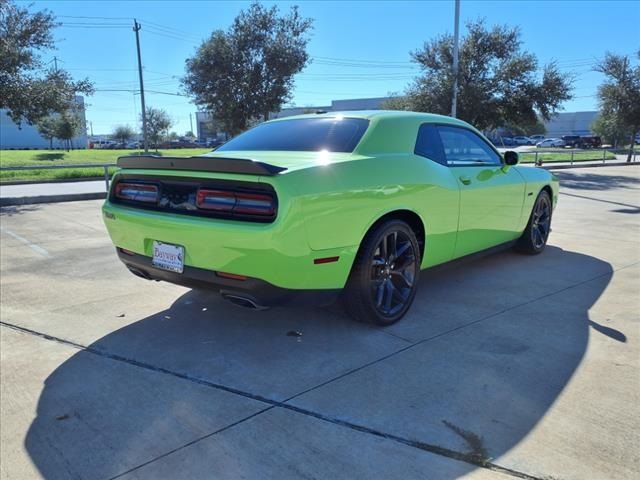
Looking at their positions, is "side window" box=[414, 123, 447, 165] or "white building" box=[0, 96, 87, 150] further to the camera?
A: "white building" box=[0, 96, 87, 150]

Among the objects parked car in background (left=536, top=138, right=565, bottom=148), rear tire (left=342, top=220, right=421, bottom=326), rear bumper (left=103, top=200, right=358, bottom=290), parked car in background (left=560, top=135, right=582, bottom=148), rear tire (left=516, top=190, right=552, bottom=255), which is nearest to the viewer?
rear bumper (left=103, top=200, right=358, bottom=290)

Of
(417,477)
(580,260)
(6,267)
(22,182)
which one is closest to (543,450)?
(417,477)

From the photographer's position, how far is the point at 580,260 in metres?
5.76

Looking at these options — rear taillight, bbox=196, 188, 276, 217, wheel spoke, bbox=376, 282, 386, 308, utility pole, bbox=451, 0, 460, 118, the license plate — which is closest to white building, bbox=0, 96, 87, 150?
utility pole, bbox=451, 0, 460, 118

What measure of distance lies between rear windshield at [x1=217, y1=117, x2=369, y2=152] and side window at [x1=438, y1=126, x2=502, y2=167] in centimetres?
89

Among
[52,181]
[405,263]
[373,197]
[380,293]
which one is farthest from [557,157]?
[373,197]

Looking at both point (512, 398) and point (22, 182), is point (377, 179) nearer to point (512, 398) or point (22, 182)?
point (512, 398)

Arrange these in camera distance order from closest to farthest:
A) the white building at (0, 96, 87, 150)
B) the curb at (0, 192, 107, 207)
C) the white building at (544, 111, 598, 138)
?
1. the curb at (0, 192, 107, 207)
2. the white building at (0, 96, 87, 150)
3. the white building at (544, 111, 598, 138)

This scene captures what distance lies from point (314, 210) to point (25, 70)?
13.0 metres

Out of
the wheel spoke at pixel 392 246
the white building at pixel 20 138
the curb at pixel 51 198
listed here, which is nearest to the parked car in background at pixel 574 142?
the curb at pixel 51 198

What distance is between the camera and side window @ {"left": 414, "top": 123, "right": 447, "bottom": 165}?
13.2ft

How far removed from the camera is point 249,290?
3.03m

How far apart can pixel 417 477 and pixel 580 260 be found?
178 inches

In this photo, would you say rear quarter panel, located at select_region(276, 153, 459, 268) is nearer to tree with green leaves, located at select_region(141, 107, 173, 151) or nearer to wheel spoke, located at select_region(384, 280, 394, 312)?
wheel spoke, located at select_region(384, 280, 394, 312)
